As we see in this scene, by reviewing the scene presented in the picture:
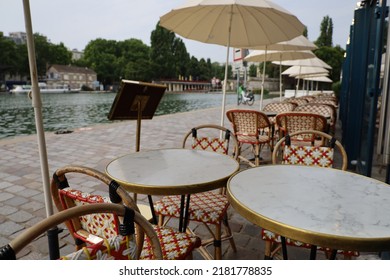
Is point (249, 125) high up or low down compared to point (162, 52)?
down

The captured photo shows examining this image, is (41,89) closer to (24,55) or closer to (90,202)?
(24,55)

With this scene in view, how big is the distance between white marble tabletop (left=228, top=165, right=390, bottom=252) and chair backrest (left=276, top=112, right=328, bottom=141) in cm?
218

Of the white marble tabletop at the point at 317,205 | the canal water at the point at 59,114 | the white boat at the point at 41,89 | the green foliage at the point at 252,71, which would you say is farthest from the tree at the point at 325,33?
the white marble tabletop at the point at 317,205

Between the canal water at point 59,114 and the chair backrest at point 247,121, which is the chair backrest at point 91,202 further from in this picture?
the canal water at point 59,114

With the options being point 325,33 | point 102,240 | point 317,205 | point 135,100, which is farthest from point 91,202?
point 325,33

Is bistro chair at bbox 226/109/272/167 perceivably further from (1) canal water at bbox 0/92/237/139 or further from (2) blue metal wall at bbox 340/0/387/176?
(1) canal water at bbox 0/92/237/139

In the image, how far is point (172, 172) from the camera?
1.91 m

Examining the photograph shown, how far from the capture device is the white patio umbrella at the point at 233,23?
124 inches

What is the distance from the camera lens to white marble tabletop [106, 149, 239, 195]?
1665 mm

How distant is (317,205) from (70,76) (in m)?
81.8

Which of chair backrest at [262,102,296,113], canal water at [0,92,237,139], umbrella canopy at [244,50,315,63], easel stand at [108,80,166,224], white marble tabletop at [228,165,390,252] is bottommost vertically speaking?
canal water at [0,92,237,139]

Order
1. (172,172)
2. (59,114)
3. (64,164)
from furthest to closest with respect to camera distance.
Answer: (59,114)
(64,164)
(172,172)

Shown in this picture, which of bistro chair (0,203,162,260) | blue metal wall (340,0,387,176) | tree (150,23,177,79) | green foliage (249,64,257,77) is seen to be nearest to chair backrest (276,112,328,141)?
blue metal wall (340,0,387,176)

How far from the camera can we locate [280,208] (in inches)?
53.4
